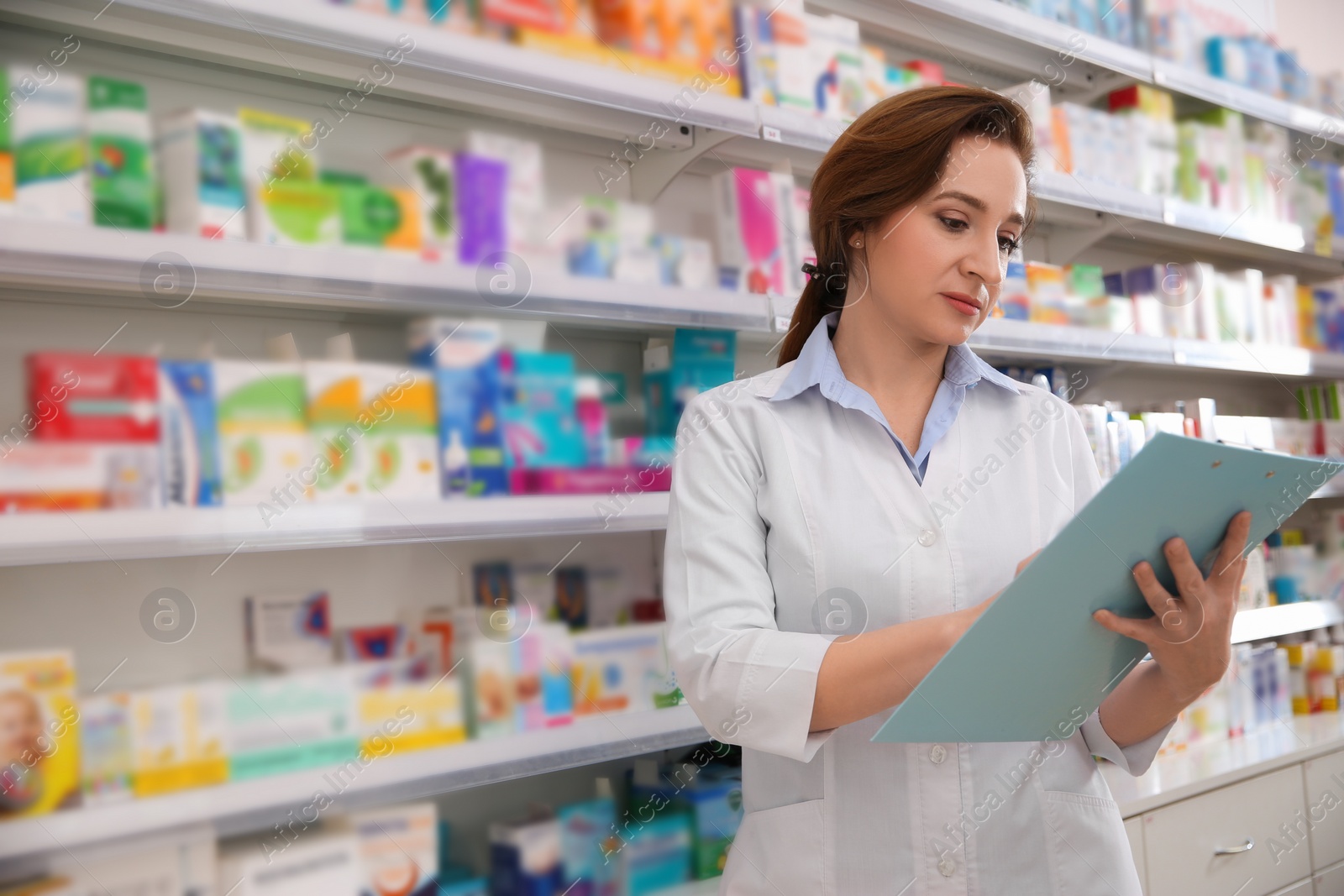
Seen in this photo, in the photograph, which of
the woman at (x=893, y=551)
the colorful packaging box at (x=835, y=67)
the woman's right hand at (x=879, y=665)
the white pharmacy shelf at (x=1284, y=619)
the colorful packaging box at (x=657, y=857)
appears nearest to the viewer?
the woman's right hand at (x=879, y=665)

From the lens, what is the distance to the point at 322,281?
1442mm

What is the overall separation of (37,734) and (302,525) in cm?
40

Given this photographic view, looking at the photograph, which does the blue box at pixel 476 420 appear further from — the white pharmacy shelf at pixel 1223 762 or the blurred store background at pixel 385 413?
the white pharmacy shelf at pixel 1223 762

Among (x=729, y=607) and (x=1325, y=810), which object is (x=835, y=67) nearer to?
(x=729, y=607)

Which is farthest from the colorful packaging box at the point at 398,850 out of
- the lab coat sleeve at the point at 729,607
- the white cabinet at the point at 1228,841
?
the white cabinet at the point at 1228,841

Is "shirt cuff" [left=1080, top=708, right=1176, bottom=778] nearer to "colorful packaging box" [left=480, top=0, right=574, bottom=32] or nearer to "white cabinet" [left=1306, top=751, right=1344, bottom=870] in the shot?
"colorful packaging box" [left=480, top=0, right=574, bottom=32]

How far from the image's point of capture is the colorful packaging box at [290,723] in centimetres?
141

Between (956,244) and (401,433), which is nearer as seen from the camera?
(956,244)

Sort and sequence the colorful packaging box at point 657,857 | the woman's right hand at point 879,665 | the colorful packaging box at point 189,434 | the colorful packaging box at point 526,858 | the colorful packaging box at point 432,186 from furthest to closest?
1. the colorful packaging box at point 657,857
2. the colorful packaging box at point 526,858
3. the colorful packaging box at point 432,186
4. the colorful packaging box at point 189,434
5. the woman's right hand at point 879,665

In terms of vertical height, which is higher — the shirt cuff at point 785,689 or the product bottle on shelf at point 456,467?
the product bottle on shelf at point 456,467

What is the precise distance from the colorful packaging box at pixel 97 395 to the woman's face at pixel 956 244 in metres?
0.99

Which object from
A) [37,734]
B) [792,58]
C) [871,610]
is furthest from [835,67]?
[37,734]

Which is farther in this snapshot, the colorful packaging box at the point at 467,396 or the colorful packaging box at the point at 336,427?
the colorful packaging box at the point at 467,396

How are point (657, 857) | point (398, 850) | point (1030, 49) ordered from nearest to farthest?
1. point (398, 850)
2. point (657, 857)
3. point (1030, 49)
